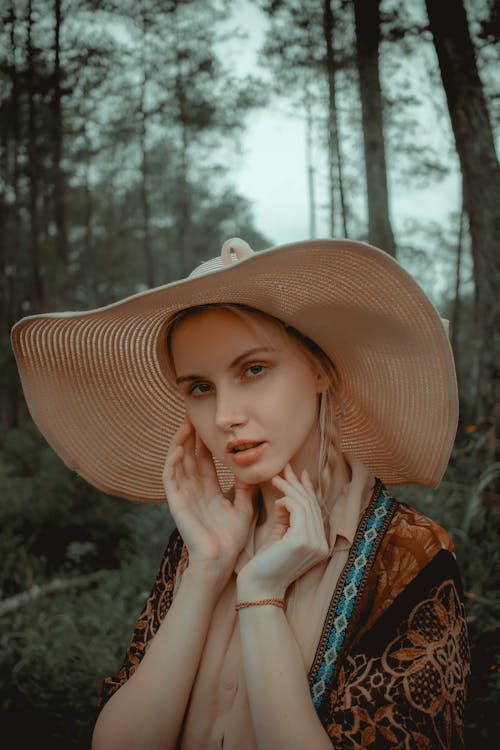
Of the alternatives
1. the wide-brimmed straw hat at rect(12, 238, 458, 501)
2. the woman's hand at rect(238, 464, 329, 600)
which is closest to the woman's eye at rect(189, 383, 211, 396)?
the wide-brimmed straw hat at rect(12, 238, 458, 501)

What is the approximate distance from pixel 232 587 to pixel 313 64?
8.76 metres

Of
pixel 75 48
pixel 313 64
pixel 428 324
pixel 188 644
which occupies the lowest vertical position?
pixel 188 644

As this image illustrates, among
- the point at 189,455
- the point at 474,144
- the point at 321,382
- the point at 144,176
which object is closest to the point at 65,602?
the point at 189,455

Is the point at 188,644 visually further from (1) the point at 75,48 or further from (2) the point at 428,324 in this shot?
(1) the point at 75,48

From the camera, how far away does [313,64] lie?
8.77 m

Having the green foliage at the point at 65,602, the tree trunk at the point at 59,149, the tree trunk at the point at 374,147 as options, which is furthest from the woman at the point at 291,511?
the tree trunk at the point at 59,149

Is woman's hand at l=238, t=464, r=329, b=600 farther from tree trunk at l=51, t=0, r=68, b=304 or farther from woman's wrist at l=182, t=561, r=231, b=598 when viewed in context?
tree trunk at l=51, t=0, r=68, b=304

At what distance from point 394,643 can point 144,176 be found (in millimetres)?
16311

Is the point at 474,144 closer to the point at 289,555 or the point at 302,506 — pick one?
the point at 302,506

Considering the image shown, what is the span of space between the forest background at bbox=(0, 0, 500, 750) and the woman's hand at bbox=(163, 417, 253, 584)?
6.08 ft

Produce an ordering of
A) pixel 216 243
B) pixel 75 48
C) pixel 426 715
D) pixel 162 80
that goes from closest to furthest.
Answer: pixel 426 715, pixel 75 48, pixel 162 80, pixel 216 243

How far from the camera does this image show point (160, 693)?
1413 mm

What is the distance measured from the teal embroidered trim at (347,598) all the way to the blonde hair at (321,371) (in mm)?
172

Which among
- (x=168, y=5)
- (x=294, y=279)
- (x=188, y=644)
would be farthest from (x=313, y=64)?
(x=188, y=644)
